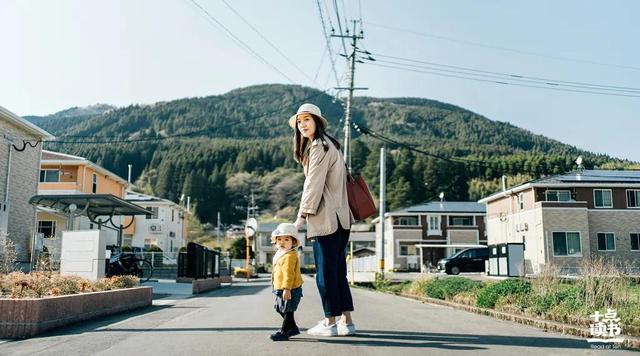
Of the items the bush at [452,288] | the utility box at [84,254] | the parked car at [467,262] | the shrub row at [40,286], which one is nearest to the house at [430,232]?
the parked car at [467,262]

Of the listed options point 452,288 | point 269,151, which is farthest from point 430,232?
point 269,151

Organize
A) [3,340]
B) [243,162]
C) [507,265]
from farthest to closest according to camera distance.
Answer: [243,162] → [507,265] → [3,340]

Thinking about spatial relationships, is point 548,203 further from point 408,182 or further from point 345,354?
point 408,182

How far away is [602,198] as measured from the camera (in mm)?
34531

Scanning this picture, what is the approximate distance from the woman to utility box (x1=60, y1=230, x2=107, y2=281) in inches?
287

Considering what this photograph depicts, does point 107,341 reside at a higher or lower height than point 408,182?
lower

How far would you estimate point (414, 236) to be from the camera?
53.0m

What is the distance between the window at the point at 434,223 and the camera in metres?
53.3

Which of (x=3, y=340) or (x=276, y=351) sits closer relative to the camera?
(x=276, y=351)

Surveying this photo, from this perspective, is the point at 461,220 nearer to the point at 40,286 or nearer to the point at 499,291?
the point at 499,291

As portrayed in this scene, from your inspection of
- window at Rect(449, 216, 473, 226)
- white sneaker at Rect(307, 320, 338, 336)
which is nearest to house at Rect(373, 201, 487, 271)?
window at Rect(449, 216, 473, 226)

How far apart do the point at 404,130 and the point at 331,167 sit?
126804 millimetres

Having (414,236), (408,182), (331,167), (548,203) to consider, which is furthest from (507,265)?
(408,182)

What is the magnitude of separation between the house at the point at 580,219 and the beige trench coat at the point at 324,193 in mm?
30683
